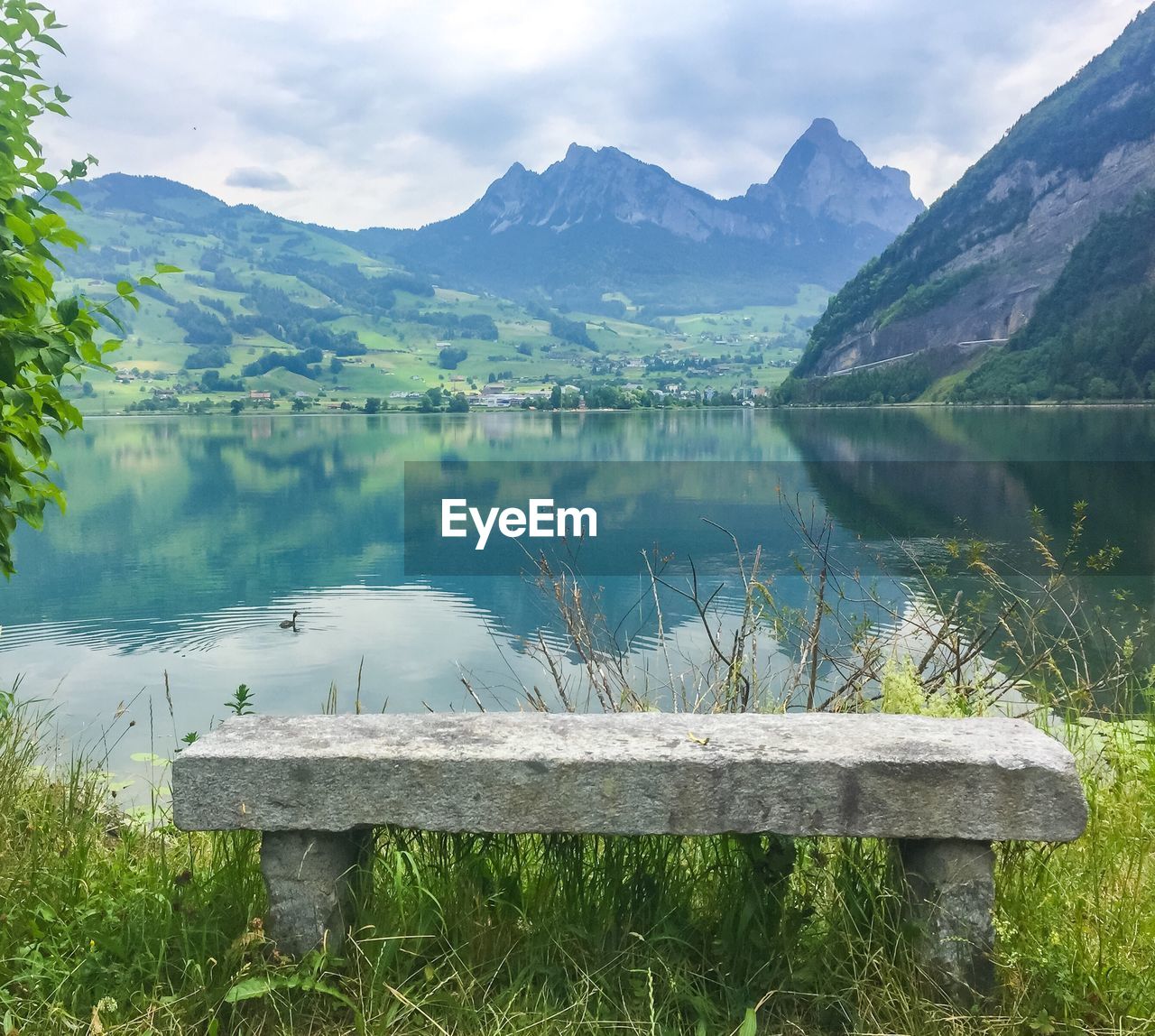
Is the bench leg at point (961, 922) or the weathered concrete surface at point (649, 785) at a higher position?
the weathered concrete surface at point (649, 785)

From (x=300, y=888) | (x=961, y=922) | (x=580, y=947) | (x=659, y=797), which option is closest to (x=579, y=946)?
(x=580, y=947)

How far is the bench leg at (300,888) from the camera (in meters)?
3.12

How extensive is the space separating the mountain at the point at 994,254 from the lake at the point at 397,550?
244ft

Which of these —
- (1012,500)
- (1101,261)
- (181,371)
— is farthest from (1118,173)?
(181,371)

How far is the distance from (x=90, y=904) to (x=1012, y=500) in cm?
4004

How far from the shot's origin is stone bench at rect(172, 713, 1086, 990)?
2.93 m

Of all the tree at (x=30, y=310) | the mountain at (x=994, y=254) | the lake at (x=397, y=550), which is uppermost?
the mountain at (x=994, y=254)

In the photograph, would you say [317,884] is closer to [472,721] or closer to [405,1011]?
[405,1011]

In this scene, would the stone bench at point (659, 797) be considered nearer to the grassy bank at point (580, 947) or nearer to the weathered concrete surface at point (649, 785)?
the weathered concrete surface at point (649, 785)

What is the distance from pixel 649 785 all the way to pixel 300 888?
46.1 inches

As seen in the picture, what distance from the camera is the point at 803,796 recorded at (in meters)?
2.96

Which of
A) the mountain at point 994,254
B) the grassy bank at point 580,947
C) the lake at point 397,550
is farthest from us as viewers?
the mountain at point 994,254

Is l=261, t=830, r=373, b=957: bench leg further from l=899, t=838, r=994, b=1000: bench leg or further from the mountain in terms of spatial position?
the mountain

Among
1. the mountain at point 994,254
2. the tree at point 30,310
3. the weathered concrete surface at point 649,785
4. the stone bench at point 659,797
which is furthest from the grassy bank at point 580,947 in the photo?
the mountain at point 994,254
